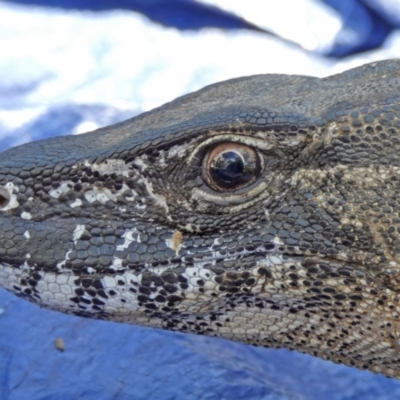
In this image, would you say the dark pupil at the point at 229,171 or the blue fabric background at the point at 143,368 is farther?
the blue fabric background at the point at 143,368

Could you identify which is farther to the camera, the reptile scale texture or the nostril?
the nostril

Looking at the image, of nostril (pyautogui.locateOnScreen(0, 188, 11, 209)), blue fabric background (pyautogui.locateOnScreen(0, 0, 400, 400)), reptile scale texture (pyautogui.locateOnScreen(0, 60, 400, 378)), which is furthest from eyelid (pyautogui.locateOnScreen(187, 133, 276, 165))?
blue fabric background (pyautogui.locateOnScreen(0, 0, 400, 400))

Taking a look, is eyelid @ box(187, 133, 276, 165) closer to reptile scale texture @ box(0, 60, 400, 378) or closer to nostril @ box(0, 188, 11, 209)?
reptile scale texture @ box(0, 60, 400, 378)

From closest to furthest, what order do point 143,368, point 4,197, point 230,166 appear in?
point 230,166 < point 4,197 < point 143,368

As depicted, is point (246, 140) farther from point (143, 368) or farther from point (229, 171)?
point (143, 368)

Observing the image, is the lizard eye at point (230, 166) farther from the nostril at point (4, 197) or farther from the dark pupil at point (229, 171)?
the nostril at point (4, 197)

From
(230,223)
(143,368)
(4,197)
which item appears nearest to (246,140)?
(230,223)

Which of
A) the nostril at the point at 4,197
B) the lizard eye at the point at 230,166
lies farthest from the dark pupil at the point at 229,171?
the nostril at the point at 4,197
